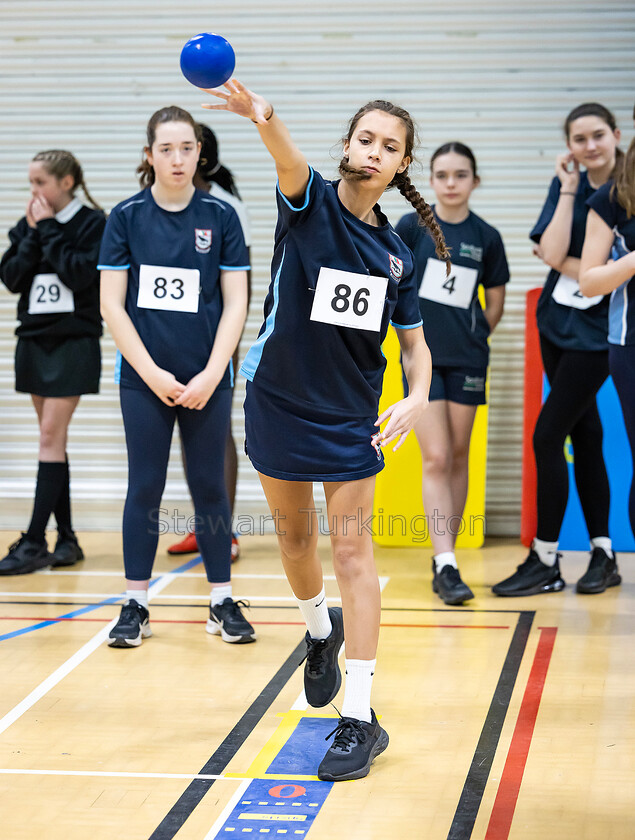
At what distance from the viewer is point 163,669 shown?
3.16 meters

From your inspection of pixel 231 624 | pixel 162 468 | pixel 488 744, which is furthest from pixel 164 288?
pixel 488 744

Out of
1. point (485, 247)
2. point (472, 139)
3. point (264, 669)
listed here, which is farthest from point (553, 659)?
point (472, 139)

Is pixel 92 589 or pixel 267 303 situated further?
pixel 92 589

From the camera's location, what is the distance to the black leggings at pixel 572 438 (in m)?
3.96

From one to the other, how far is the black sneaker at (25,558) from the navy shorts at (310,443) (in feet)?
7.48

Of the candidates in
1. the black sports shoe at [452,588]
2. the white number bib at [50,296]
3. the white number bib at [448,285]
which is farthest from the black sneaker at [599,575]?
the white number bib at [50,296]

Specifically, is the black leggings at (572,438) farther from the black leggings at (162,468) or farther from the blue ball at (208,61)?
the blue ball at (208,61)

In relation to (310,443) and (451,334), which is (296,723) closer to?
(310,443)

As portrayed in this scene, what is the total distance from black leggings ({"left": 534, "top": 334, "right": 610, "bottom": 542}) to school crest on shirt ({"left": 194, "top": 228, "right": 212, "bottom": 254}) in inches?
56.7

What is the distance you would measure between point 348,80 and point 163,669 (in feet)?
10.9

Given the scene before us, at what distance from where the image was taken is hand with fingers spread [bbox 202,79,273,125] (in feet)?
6.58

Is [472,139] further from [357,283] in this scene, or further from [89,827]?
[89,827]

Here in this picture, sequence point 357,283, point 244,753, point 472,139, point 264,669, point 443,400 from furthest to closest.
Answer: point 472,139, point 443,400, point 264,669, point 244,753, point 357,283

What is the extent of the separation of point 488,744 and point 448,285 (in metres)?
2.11
